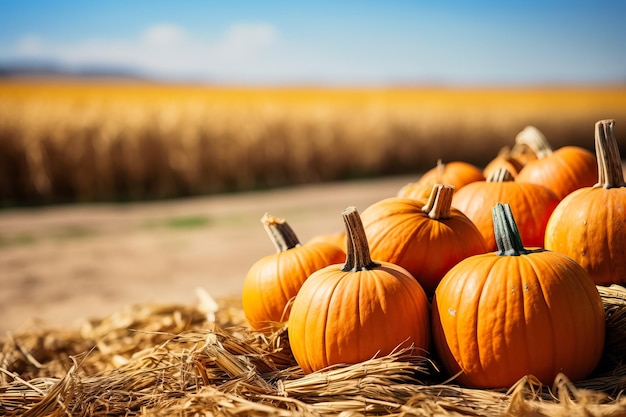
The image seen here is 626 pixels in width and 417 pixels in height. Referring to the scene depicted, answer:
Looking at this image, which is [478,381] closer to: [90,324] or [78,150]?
[90,324]

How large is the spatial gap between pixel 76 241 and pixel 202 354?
637cm

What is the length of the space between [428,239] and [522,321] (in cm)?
49

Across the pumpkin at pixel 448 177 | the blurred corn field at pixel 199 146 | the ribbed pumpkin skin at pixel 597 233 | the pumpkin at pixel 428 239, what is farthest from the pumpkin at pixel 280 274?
the blurred corn field at pixel 199 146

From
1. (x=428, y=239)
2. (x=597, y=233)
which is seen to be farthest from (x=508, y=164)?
(x=428, y=239)

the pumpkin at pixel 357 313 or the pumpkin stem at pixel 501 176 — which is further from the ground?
the pumpkin stem at pixel 501 176

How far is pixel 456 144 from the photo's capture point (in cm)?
1838

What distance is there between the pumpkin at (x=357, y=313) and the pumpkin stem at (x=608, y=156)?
85 centimetres

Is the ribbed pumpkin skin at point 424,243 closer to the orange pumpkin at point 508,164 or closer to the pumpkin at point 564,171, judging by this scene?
the pumpkin at point 564,171

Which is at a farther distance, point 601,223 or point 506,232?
point 601,223

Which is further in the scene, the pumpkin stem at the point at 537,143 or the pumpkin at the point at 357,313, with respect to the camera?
the pumpkin stem at the point at 537,143

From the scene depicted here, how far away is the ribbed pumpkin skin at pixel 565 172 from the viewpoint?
8.61 feet

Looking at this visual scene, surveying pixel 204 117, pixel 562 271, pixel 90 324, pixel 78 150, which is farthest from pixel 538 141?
pixel 204 117

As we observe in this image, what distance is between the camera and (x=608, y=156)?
6.95 feet

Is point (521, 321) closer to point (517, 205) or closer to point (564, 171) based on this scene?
point (517, 205)
